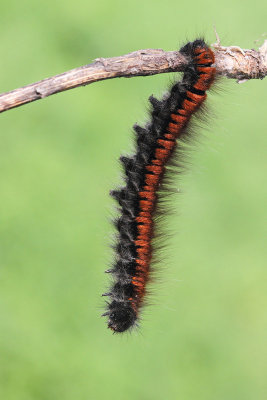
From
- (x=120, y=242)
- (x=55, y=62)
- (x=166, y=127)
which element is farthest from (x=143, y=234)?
(x=55, y=62)

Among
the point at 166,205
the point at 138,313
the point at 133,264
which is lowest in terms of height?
the point at 138,313

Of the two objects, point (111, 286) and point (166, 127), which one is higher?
point (166, 127)

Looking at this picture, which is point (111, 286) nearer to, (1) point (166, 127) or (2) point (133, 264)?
(2) point (133, 264)

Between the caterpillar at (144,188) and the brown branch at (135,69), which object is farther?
the caterpillar at (144,188)

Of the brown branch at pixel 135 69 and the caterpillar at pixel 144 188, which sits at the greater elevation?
the brown branch at pixel 135 69

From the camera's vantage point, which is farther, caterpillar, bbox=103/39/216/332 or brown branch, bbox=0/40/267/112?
caterpillar, bbox=103/39/216/332

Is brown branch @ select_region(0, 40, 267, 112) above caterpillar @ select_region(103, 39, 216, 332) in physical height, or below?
above
